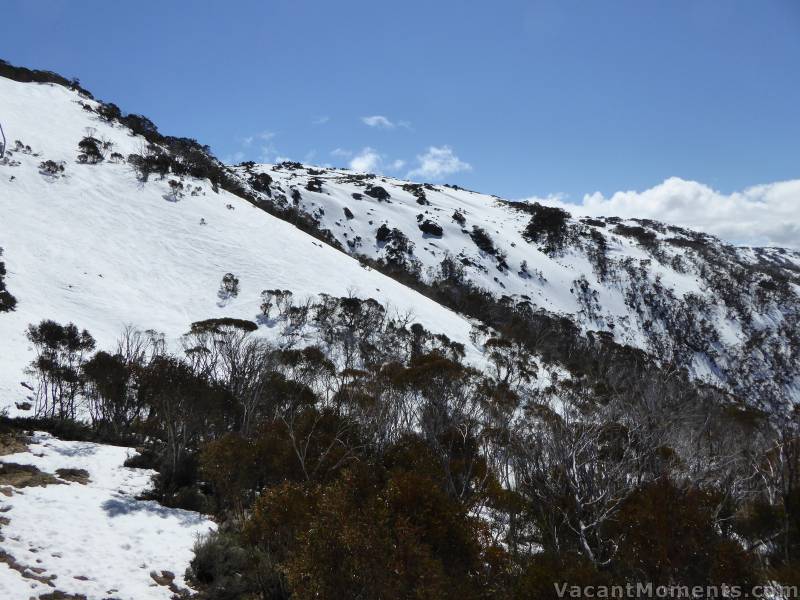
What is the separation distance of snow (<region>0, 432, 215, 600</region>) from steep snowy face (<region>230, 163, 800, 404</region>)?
185 ft

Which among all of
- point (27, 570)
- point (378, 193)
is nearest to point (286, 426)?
point (27, 570)

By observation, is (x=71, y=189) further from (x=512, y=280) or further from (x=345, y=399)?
(x=512, y=280)

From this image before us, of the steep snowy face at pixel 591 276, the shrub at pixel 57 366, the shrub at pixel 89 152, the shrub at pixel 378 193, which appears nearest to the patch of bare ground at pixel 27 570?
the shrub at pixel 57 366

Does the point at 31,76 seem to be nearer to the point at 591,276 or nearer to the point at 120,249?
the point at 120,249

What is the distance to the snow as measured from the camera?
291 inches

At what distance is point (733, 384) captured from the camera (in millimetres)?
76625

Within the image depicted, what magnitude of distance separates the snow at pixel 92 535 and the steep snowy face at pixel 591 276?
5650 cm

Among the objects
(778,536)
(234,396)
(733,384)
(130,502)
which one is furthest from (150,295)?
(733,384)

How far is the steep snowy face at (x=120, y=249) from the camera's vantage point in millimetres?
25594

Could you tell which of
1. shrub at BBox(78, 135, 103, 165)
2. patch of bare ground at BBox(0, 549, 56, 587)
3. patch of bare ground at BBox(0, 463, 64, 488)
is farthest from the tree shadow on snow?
shrub at BBox(78, 135, 103, 165)

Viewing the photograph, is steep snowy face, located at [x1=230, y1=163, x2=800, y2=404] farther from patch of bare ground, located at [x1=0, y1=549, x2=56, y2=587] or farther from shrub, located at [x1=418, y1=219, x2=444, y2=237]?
patch of bare ground, located at [x1=0, y1=549, x2=56, y2=587]

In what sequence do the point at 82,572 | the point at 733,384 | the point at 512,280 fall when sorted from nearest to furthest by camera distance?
the point at 82,572 → the point at 733,384 → the point at 512,280

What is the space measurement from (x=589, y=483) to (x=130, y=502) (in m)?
11.6

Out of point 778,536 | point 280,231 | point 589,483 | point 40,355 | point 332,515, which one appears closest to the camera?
point 332,515
